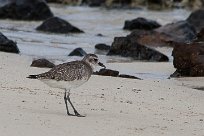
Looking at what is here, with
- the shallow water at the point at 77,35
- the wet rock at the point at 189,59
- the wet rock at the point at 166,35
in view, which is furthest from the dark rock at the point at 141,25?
the wet rock at the point at 189,59

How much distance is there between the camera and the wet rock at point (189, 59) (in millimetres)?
15078

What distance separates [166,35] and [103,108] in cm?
1387

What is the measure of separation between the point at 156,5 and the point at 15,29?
60.4 feet

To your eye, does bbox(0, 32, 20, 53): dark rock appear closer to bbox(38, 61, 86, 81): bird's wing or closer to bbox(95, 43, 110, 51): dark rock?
bbox(95, 43, 110, 51): dark rock

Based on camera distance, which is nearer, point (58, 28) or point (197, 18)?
point (58, 28)

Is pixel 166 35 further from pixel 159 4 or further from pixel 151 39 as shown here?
pixel 159 4

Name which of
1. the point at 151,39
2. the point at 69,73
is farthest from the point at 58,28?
the point at 69,73

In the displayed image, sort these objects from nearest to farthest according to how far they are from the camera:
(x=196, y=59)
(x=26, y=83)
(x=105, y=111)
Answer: (x=105, y=111) < (x=26, y=83) < (x=196, y=59)

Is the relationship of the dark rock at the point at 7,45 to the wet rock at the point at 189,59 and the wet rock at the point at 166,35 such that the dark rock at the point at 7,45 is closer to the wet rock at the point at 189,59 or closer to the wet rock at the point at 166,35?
the wet rock at the point at 189,59

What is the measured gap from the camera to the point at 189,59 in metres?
15.3

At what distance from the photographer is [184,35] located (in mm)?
24047

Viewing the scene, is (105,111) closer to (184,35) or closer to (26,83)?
(26,83)

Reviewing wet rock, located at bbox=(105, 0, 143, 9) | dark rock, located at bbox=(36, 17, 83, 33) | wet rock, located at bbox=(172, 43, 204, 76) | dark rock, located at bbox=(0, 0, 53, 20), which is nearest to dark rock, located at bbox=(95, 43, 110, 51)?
dark rock, located at bbox=(36, 17, 83, 33)

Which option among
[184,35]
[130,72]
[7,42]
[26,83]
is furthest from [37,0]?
[26,83]
